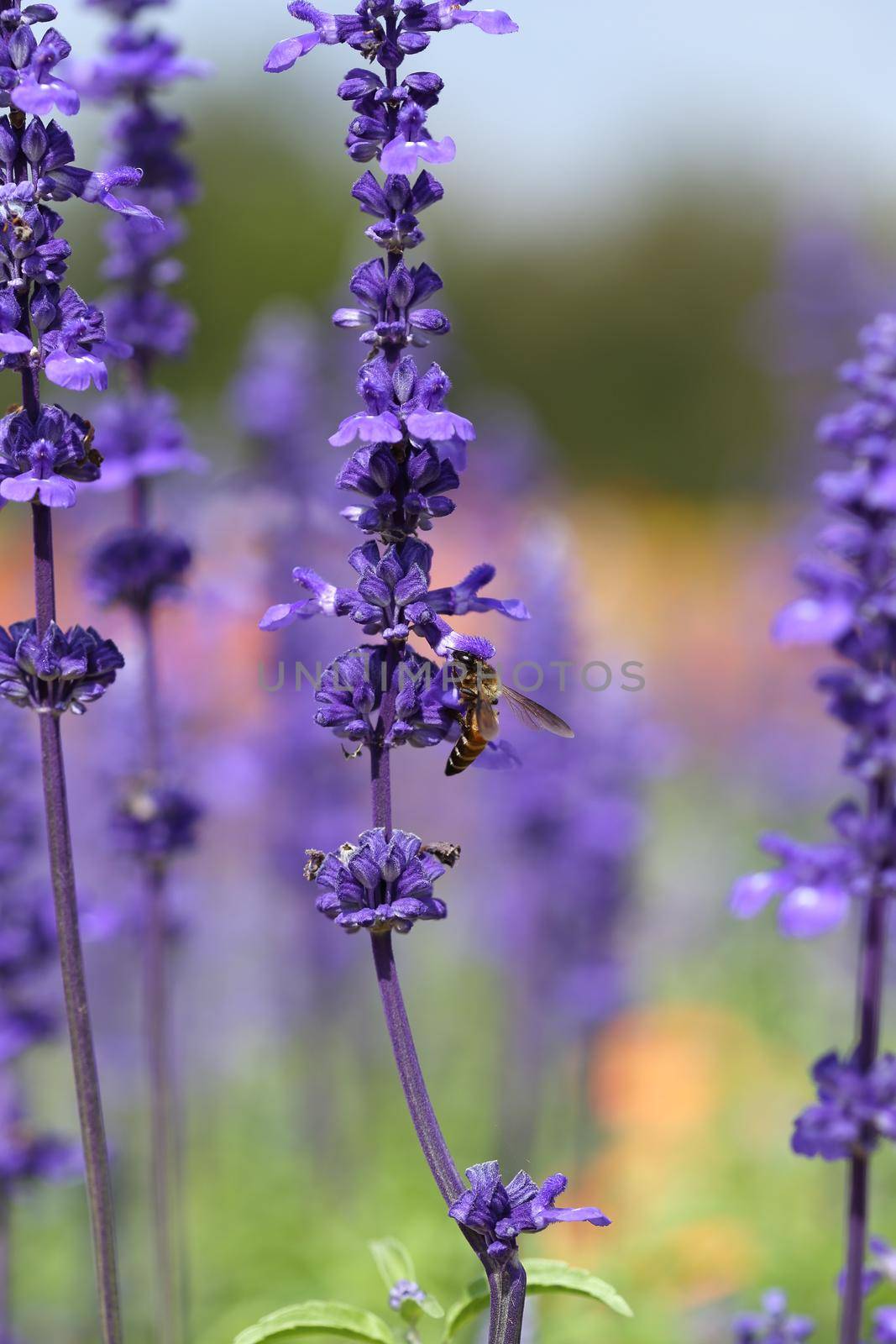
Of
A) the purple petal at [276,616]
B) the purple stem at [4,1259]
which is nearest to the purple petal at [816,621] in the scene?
the purple petal at [276,616]

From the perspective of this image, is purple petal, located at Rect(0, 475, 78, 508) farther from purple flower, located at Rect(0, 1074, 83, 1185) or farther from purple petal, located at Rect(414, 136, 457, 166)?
purple flower, located at Rect(0, 1074, 83, 1185)

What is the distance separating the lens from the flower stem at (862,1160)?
3229mm

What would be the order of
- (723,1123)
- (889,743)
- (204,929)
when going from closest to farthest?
(889,743)
(723,1123)
(204,929)

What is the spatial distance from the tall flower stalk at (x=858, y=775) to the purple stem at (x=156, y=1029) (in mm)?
1807

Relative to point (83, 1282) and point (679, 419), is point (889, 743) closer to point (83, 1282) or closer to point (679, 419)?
point (83, 1282)

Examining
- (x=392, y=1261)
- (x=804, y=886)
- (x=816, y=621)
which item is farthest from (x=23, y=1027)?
(x=816, y=621)

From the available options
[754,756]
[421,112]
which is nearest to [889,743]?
[421,112]

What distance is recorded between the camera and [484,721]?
3.36 meters

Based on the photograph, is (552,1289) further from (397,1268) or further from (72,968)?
(72,968)

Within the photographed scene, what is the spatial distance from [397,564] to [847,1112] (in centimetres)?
162

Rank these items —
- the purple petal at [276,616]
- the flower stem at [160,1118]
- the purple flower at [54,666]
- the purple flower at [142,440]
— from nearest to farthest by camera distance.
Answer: the purple petal at [276,616] < the purple flower at [54,666] < the flower stem at [160,1118] < the purple flower at [142,440]

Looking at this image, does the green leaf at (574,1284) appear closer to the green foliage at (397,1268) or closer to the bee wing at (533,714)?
the green foliage at (397,1268)

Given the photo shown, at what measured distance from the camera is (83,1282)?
6.23 meters

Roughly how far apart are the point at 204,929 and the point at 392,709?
20.7 feet
